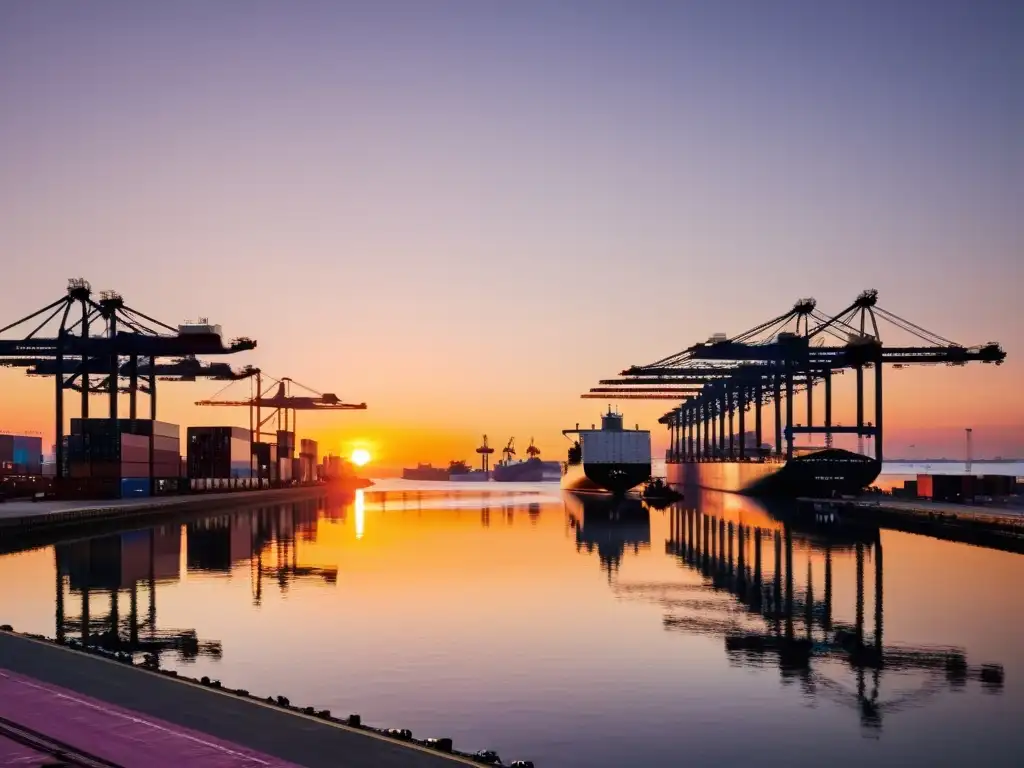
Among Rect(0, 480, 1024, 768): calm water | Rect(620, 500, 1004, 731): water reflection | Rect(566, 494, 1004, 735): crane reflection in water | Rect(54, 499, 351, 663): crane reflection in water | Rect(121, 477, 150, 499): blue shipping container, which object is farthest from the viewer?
Rect(121, 477, 150, 499): blue shipping container

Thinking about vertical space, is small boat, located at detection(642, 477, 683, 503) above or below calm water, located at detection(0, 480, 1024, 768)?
below

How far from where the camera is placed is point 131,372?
9188 centimetres

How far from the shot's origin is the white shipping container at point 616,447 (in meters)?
112

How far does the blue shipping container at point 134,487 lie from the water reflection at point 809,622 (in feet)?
151

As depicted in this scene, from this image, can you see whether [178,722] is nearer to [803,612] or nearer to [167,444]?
[803,612]

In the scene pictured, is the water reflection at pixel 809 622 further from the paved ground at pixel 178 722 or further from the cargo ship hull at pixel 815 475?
the cargo ship hull at pixel 815 475

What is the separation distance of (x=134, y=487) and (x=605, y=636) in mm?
64000

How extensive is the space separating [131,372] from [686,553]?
67.0 meters

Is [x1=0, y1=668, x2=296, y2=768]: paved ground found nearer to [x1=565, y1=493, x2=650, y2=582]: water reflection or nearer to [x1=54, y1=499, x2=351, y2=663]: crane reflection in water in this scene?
[x1=54, y1=499, x2=351, y2=663]: crane reflection in water

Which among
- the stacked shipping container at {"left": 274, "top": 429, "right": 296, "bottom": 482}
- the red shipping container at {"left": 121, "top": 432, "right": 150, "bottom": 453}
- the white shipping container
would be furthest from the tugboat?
the stacked shipping container at {"left": 274, "top": 429, "right": 296, "bottom": 482}

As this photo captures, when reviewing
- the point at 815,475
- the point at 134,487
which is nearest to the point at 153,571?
the point at 134,487

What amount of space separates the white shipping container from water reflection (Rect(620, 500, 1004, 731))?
63634 mm

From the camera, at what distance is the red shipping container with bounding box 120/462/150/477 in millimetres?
74088

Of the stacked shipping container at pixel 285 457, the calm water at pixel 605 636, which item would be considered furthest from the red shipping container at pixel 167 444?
the calm water at pixel 605 636
